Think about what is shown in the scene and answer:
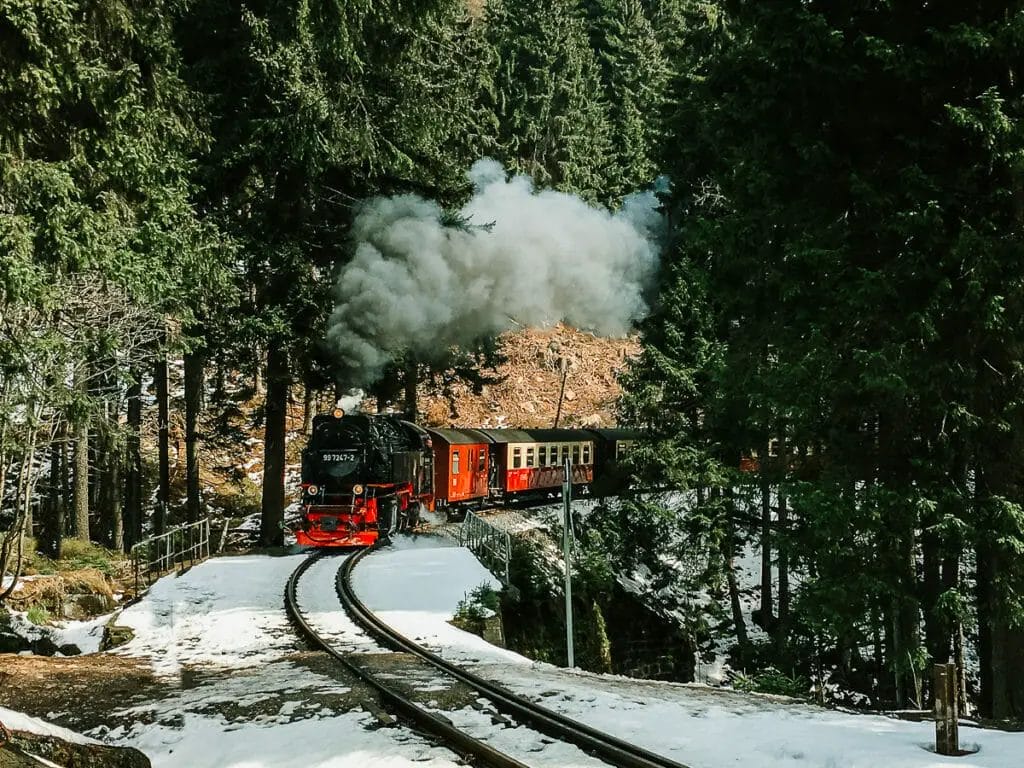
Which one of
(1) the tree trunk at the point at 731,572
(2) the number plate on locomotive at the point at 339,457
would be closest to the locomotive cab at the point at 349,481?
(2) the number plate on locomotive at the point at 339,457

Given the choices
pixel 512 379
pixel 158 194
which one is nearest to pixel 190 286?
pixel 158 194

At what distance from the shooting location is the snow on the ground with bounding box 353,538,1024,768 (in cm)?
652

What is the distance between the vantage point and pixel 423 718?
7941 mm

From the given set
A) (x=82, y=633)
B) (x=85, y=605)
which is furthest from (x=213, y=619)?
(x=85, y=605)

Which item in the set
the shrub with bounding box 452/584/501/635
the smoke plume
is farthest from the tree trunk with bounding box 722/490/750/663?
the shrub with bounding box 452/584/501/635

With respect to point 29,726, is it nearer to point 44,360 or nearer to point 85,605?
point 44,360

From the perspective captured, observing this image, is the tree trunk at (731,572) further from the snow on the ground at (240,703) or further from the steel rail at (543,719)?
the steel rail at (543,719)

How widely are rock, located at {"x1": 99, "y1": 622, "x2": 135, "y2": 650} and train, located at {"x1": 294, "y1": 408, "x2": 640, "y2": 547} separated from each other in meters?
7.18

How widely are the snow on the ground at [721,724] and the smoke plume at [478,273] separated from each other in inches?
342

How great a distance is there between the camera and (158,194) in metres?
12.7

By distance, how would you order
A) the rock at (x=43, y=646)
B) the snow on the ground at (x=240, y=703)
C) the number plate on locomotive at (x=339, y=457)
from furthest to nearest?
the number plate on locomotive at (x=339, y=457) → the rock at (x=43, y=646) → the snow on the ground at (x=240, y=703)

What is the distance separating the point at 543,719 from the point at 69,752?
148 inches

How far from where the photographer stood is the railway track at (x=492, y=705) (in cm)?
674

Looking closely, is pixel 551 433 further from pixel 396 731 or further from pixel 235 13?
pixel 396 731
